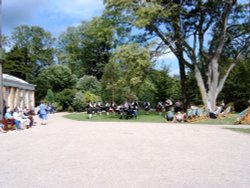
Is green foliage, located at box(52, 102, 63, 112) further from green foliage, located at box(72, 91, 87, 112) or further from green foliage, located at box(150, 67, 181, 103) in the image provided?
green foliage, located at box(150, 67, 181, 103)

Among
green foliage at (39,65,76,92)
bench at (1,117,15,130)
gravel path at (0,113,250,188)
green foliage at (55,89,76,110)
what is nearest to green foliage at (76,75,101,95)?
green foliage at (39,65,76,92)

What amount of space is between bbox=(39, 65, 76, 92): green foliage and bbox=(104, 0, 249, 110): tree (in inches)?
1270

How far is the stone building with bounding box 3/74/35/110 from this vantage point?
39178mm

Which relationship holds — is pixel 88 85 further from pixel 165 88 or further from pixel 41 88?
pixel 165 88

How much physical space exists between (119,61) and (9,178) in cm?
2106

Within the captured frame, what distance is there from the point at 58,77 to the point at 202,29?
34.9 m

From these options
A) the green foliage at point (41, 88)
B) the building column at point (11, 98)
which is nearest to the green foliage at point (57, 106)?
the green foliage at point (41, 88)

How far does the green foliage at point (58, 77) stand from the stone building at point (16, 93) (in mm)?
10224

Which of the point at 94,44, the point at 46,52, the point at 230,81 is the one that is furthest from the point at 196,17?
the point at 46,52

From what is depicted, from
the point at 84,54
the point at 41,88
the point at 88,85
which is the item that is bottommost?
the point at 41,88

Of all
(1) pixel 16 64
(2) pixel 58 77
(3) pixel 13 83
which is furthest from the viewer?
(1) pixel 16 64

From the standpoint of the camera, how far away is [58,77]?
6069 cm

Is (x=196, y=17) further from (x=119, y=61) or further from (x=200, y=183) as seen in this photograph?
(x=200, y=183)

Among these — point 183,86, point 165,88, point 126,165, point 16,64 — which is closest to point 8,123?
point 126,165
